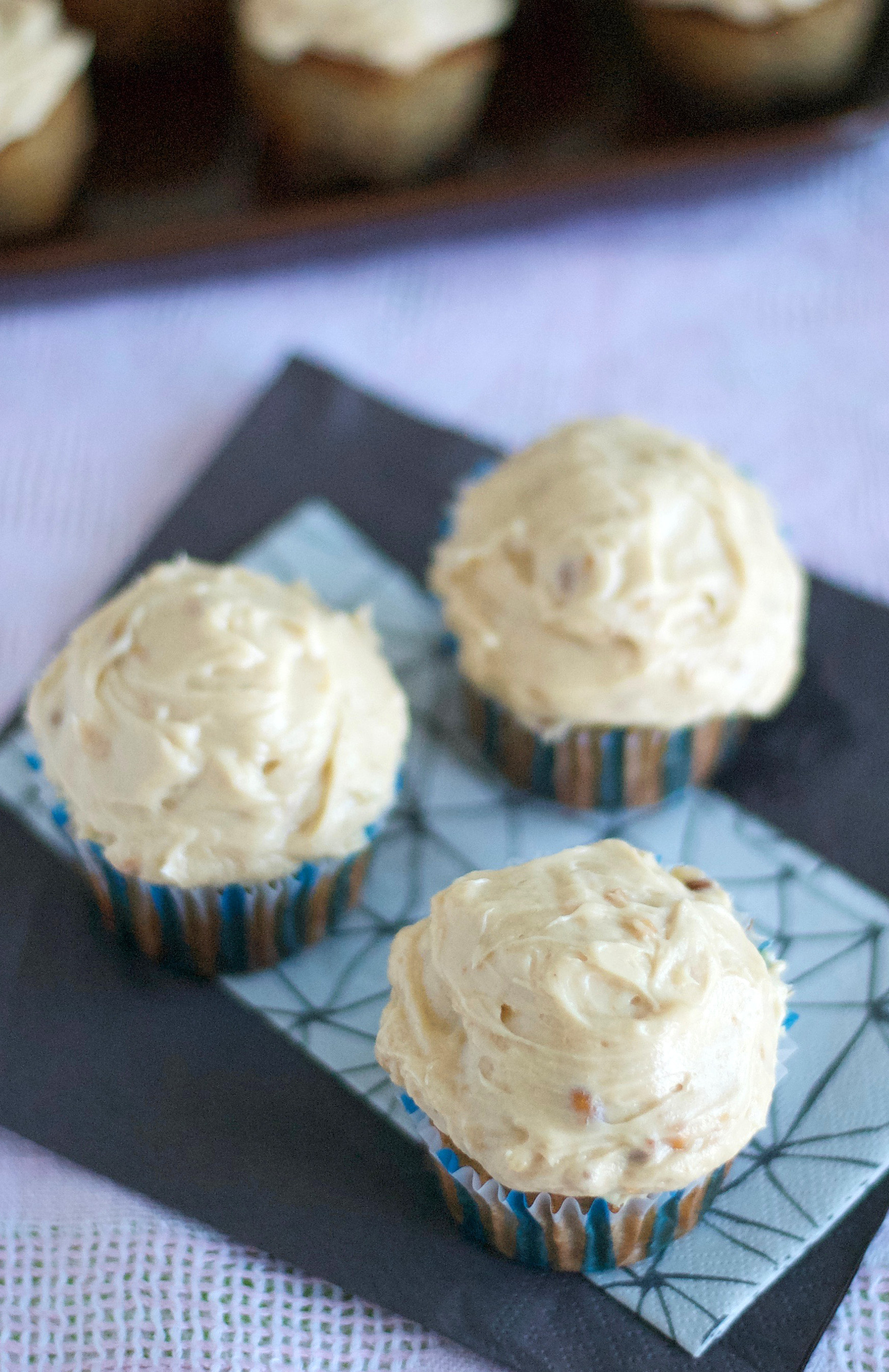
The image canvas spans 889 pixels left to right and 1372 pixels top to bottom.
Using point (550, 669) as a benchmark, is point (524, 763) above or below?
below

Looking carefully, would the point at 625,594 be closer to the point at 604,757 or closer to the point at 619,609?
the point at 619,609

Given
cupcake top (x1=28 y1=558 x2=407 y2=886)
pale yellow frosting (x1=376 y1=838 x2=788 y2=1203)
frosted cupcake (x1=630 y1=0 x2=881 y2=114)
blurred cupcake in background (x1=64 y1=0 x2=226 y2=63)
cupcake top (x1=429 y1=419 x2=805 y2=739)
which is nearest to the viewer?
pale yellow frosting (x1=376 y1=838 x2=788 y2=1203)

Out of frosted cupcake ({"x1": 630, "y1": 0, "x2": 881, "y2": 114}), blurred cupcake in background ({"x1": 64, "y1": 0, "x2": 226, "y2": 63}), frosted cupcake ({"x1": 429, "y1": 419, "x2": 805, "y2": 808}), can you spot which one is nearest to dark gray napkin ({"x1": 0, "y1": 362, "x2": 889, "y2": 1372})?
frosted cupcake ({"x1": 429, "y1": 419, "x2": 805, "y2": 808})

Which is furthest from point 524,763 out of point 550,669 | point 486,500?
point 486,500

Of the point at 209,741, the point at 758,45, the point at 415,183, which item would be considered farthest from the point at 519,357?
the point at 209,741

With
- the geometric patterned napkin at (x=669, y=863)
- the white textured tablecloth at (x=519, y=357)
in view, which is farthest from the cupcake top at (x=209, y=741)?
the white textured tablecloth at (x=519, y=357)

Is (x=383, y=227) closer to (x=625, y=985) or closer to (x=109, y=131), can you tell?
(x=109, y=131)

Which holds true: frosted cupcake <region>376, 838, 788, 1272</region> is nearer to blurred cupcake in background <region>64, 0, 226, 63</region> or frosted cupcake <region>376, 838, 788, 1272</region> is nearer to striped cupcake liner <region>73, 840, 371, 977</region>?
striped cupcake liner <region>73, 840, 371, 977</region>
